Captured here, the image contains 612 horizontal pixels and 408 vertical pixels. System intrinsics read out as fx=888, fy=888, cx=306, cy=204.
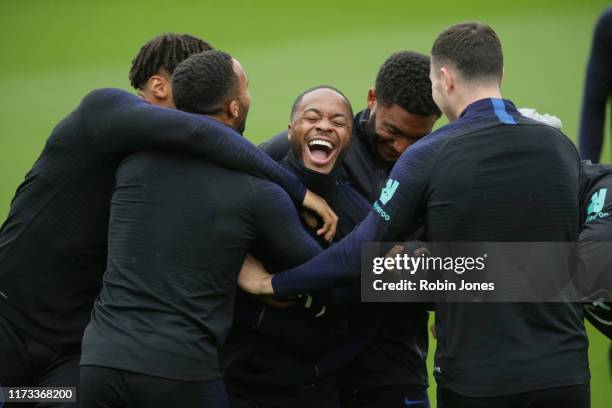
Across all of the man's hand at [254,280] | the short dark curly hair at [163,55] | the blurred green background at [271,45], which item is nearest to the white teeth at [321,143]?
the man's hand at [254,280]

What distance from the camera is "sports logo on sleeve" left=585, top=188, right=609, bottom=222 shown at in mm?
3072

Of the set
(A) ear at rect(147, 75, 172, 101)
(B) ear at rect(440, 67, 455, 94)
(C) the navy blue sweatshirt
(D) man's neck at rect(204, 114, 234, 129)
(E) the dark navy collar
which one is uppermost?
(A) ear at rect(147, 75, 172, 101)

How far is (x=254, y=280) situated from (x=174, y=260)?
0.33 metres

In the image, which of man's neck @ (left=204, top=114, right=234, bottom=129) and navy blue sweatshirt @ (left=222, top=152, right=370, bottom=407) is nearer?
man's neck @ (left=204, top=114, right=234, bottom=129)

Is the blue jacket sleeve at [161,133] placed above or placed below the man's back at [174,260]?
above

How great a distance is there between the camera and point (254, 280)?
8.86 feet

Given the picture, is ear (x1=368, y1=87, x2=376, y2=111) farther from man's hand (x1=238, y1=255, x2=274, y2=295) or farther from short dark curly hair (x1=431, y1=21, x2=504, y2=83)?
man's hand (x1=238, y1=255, x2=274, y2=295)

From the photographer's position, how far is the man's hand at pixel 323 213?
108 inches

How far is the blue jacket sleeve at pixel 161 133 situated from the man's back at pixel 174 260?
0.04 metres

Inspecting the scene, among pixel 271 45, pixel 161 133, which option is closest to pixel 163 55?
pixel 161 133

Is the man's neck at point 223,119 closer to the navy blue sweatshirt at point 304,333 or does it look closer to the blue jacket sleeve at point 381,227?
the navy blue sweatshirt at point 304,333

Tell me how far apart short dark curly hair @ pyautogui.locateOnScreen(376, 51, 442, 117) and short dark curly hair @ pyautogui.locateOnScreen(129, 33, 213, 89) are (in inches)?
25.1

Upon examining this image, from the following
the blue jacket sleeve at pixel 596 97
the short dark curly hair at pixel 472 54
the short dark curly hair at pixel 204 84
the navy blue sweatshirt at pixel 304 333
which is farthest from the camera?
the blue jacket sleeve at pixel 596 97

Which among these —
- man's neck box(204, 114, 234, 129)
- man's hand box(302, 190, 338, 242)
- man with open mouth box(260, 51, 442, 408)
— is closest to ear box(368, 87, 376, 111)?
man with open mouth box(260, 51, 442, 408)
